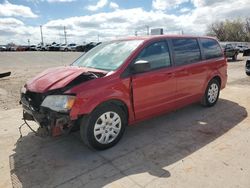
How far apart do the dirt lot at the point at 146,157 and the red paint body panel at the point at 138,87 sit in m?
0.48

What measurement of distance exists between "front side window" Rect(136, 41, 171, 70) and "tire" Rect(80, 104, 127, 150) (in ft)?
3.26

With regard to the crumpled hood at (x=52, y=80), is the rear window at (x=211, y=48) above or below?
above

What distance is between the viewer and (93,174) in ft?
10.7

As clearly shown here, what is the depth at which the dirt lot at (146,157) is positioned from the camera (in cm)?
311

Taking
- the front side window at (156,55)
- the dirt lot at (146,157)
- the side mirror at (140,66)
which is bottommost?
the dirt lot at (146,157)

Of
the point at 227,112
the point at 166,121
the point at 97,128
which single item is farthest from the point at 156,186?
the point at 227,112

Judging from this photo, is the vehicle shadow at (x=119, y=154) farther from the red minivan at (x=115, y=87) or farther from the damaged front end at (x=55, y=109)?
the damaged front end at (x=55, y=109)

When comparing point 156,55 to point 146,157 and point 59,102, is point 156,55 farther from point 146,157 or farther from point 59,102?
point 59,102

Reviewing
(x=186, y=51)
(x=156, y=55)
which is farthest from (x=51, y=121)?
(x=186, y=51)

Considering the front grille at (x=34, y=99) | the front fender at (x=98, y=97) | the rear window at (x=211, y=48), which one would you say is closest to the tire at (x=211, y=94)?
the rear window at (x=211, y=48)

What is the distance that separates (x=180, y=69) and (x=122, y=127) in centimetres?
171

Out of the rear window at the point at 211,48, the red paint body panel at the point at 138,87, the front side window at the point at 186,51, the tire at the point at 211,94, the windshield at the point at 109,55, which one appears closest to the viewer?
the red paint body panel at the point at 138,87

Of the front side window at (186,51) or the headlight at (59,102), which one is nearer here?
the headlight at (59,102)

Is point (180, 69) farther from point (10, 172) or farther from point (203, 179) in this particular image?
point (10, 172)
